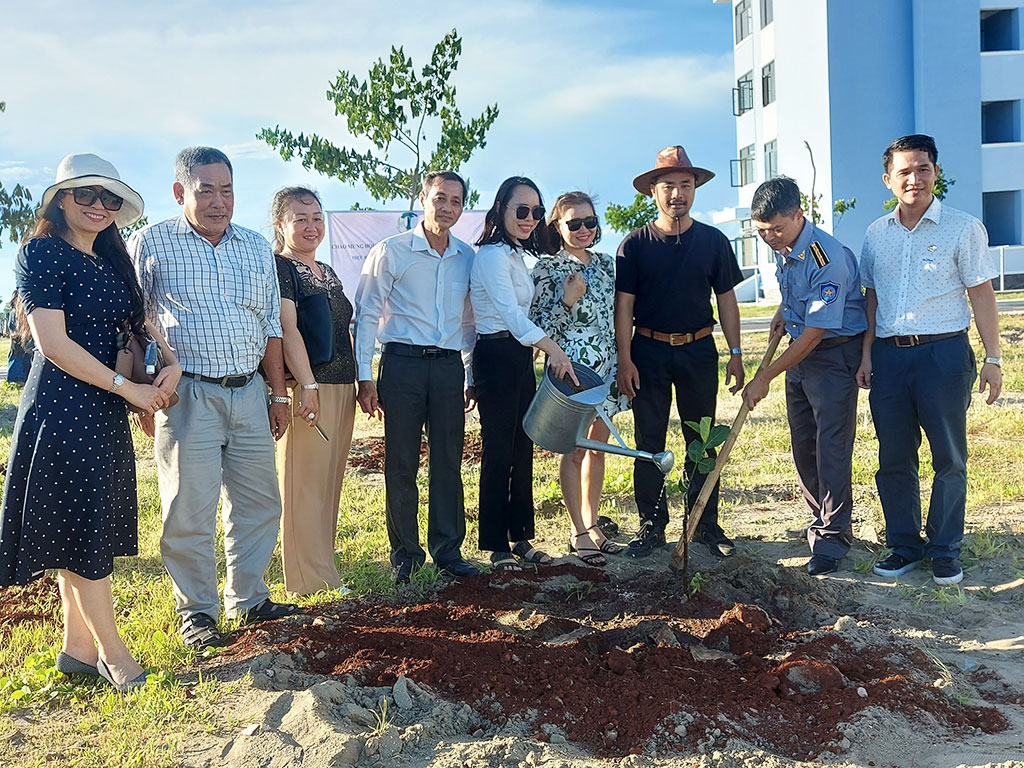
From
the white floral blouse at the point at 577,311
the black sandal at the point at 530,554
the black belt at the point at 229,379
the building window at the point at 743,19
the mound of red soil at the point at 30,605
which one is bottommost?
the mound of red soil at the point at 30,605

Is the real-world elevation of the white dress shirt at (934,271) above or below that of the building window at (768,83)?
below

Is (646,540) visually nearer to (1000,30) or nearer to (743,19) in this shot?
(1000,30)

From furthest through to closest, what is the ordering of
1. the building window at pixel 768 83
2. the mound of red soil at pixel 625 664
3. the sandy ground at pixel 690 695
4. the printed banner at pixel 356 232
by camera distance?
the building window at pixel 768 83, the printed banner at pixel 356 232, the mound of red soil at pixel 625 664, the sandy ground at pixel 690 695

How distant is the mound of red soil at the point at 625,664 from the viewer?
2.84m

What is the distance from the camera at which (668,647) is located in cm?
336

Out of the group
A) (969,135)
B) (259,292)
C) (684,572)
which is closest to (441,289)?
(259,292)

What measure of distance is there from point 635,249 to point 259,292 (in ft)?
6.56

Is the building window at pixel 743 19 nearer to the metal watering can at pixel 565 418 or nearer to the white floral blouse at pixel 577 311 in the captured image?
the white floral blouse at pixel 577 311

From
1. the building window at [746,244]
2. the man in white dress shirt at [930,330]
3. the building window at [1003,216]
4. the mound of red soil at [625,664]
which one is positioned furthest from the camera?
the building window at [746,244]

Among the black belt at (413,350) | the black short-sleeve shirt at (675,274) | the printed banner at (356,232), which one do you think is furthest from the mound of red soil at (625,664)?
the printed banner at (356,232)

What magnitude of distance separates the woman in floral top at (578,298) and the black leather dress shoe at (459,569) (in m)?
0.61

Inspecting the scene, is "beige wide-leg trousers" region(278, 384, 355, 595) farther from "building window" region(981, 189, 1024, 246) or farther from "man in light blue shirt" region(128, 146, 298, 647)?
"building window" region(981, 189, 1024, 246)

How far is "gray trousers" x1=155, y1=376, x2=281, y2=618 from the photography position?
3633 millimetres

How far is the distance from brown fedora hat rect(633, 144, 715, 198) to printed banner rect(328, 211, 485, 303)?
5811mm
